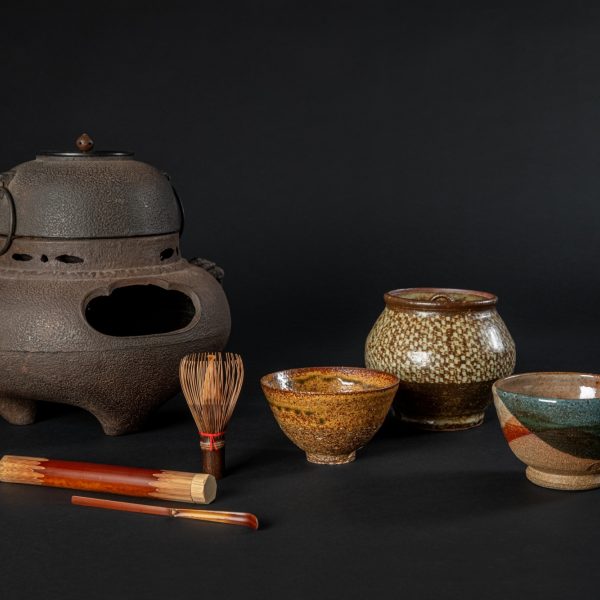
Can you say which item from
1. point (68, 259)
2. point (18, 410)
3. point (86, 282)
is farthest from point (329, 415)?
point (18, 410)

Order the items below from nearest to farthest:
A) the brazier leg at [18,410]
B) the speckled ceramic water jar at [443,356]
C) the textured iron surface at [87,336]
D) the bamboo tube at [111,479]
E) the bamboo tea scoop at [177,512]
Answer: the bamboo tea scoop at [177,512] < the bamboo tube at [111,479] < the textured iron surface at [87,336] < the speckled ceramic water jar at [443,356] < the brazier leg at [18,410]

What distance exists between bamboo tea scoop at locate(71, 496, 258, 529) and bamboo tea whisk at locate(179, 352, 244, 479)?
27 cm

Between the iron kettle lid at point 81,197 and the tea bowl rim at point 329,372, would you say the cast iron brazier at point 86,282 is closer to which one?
the iron kettle lid at point 81,197

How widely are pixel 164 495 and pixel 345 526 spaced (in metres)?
0.44

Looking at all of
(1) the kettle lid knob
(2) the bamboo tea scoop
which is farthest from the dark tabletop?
(1) the kettle lid knob

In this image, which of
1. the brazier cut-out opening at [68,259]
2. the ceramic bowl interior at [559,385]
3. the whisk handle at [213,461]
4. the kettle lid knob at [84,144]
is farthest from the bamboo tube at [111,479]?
the kettle lid knob at [84,144]

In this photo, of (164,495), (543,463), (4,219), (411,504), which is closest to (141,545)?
(164,495)

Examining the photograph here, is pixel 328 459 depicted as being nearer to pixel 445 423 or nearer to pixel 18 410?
pixel 445 423

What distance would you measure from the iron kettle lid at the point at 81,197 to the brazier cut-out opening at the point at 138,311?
0.31 metres

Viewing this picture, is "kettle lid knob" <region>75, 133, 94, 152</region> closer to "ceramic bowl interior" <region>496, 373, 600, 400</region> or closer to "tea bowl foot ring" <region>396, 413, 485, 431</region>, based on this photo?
"tea bowl foot ring" <region>396, 413, 485, 431</region>

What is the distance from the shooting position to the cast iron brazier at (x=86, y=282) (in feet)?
10.2

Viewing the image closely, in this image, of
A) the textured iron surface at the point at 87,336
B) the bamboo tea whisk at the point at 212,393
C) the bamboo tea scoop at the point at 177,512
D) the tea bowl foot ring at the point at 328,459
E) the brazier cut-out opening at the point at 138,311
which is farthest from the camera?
the brazier cut-out opening at the point at 138,311

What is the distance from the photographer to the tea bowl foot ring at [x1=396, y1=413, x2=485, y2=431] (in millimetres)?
3275

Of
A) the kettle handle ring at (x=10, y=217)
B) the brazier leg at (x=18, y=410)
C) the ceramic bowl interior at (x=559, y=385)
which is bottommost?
the brazier leg at (x=18, y=410)
